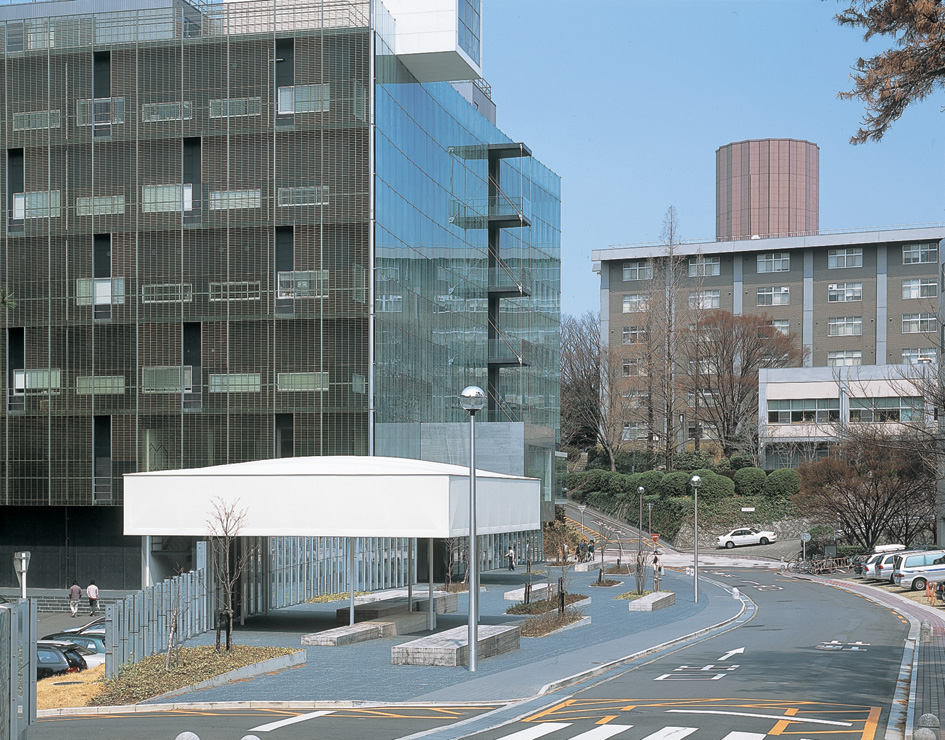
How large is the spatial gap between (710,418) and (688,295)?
1082 centimetres

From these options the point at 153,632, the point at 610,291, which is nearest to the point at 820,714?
the point at 153,632

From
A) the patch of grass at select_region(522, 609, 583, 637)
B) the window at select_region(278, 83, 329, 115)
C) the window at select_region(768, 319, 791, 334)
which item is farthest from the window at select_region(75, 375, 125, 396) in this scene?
the window at select_region(768, 319, 791, 334)

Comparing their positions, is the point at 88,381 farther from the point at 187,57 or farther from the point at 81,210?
the point at 187,57

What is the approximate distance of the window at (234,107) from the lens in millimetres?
50500

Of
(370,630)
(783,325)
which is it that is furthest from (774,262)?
(370,630)

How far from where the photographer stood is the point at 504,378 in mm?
66875

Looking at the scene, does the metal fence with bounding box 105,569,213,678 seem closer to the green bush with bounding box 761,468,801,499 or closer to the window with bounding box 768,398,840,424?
the green bush with bounding box 761,468,801,499

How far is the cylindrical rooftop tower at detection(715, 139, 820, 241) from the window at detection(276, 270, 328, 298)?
97.1 m

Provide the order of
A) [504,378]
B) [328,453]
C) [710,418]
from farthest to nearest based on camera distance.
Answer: [710,418] < [504,378] < [328,453]

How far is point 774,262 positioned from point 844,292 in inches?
265

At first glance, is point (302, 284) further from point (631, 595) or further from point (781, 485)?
point (781, 485)

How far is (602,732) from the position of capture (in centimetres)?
1689

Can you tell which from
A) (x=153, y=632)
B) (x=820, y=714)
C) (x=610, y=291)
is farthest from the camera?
(x=610, y=291)

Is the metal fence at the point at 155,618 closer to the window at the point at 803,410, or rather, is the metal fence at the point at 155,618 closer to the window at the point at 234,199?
the window at the point at 234,199
